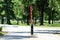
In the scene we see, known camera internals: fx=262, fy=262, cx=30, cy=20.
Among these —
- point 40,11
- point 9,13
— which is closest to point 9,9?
point 9,13

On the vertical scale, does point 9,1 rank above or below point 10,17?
above

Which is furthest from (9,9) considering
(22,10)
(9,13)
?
(22,10)

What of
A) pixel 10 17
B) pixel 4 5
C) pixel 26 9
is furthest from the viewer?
pixel 10 17

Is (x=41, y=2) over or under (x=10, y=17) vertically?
over

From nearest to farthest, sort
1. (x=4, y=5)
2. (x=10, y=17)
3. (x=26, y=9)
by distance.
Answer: (x=26, y=9) → (x=4, y=5) → (x=10, y=17)

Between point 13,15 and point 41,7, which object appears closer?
point 41,7

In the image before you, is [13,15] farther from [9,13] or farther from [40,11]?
[40,11]

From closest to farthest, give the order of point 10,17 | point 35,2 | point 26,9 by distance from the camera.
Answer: point 35,2 → point 26,9 → point 10,17

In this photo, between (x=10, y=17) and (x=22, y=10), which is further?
(x=10, y=17)

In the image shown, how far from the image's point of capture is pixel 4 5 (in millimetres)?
78875

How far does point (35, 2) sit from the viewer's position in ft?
186

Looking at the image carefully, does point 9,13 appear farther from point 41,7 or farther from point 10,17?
point 41,7

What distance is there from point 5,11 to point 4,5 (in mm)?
2796

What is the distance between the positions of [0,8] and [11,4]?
388cm
